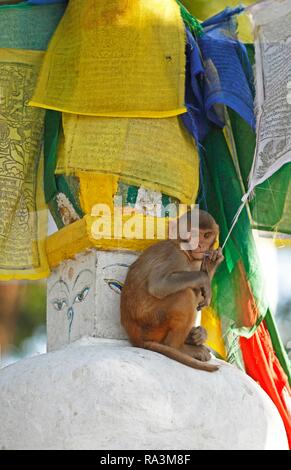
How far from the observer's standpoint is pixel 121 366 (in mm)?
5484

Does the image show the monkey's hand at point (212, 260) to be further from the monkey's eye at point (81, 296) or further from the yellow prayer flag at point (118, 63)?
the yellow prayer flag at point (118, 63)

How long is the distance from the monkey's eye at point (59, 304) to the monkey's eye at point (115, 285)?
1.12 feet

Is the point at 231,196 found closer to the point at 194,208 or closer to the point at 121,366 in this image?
the point at 194,208

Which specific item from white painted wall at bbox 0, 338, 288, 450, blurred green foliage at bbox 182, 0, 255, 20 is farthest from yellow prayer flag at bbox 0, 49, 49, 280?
blurred green foliage at bbox 182, 0, 255, 20

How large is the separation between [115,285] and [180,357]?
57 cm

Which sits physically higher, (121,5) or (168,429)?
(121,5)

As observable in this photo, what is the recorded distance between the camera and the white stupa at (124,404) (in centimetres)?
534

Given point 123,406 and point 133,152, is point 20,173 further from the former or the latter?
point 123,406

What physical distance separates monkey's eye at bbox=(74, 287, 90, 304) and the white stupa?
0.65 feet

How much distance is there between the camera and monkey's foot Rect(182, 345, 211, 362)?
18.9ft

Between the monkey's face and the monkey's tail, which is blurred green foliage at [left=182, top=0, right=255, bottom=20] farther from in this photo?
the monkey's tail

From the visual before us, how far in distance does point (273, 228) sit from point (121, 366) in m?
1.39

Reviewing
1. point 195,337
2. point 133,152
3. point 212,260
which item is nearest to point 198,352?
point 195,337

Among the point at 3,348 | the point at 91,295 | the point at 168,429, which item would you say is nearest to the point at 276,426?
the point at 168,429
